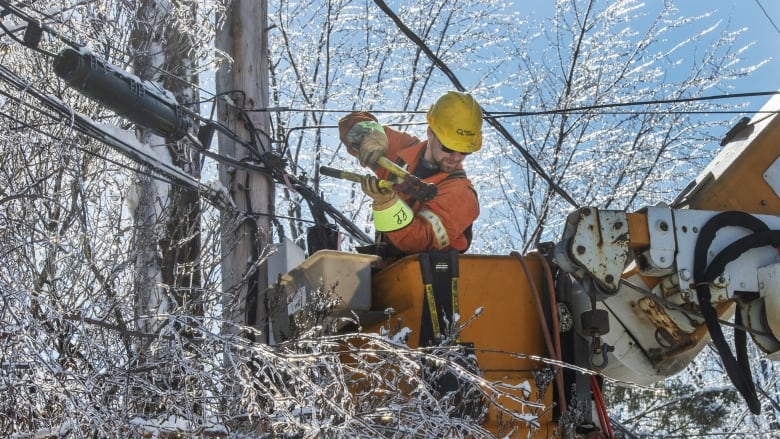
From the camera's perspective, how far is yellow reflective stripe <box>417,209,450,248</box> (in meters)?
5.79

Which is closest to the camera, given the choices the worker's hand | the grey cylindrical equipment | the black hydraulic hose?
the black hydraulic hose

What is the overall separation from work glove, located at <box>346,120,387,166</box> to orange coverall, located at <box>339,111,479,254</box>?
75 mm

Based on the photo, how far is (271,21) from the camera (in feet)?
45.0

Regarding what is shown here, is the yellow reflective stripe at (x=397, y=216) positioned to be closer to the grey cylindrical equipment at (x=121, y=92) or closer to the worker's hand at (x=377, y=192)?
the worker's hand at (x=377, y=192)

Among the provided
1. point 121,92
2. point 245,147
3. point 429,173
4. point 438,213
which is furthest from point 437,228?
point 121,92

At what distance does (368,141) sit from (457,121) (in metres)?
0.53

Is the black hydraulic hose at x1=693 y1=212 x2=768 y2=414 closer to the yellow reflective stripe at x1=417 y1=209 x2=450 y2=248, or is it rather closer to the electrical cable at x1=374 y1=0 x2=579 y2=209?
the yellow reflective stripe at x1=417 y1=209 x2=450 y2=248

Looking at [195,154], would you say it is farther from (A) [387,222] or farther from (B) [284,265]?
(A) [387,222]

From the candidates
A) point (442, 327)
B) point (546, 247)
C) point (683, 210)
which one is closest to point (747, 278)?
point (683, 210)

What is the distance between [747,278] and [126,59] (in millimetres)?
5426

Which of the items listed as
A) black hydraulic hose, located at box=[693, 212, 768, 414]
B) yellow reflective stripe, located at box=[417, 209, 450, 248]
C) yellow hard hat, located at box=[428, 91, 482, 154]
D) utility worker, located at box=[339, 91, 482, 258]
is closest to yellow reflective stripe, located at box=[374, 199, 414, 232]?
utility worker, located at box=[339, 91, 482, 258]

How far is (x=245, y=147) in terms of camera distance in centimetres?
700

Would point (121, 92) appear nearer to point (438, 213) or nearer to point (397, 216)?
point (397, 216)

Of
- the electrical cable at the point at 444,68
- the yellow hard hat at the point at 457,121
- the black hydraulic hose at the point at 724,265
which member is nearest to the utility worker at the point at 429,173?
the yellow hard hat at the point at 457,121
